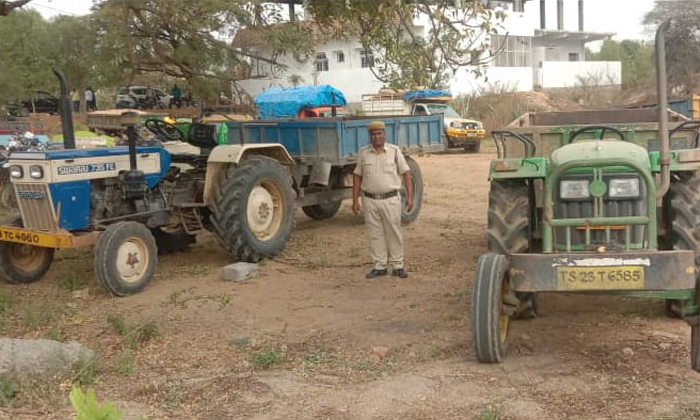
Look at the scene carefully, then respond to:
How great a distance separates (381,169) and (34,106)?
22.5 meters

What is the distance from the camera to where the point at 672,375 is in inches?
180

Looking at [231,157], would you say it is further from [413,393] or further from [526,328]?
[413,393]

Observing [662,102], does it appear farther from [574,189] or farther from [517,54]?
[517,54]

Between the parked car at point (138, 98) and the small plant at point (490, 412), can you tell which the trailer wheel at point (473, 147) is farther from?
the small plant at point (490, 412)

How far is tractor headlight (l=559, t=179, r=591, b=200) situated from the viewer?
493 cm

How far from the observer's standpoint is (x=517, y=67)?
37500 millimetres

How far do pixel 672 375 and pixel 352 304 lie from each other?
2849mm

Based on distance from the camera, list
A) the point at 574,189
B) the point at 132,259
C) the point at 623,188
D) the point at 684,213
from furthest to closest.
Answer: the point at 132,259 → the point at 684,213 → the point at 574,189 → the point at 623,188

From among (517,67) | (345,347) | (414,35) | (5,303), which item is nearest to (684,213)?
(345,347)

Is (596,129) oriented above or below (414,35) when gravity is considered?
below

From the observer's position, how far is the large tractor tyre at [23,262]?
300 inches

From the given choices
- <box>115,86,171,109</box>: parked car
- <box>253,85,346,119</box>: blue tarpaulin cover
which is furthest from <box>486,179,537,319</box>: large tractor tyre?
<box>115,86,171,109</box>: parked car

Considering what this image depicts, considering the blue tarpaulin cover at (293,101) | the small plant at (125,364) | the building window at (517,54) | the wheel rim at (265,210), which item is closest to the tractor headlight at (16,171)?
the wheel rim at (265,210)

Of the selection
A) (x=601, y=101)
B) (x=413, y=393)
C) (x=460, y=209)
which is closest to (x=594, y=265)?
(x=413, y=393)
